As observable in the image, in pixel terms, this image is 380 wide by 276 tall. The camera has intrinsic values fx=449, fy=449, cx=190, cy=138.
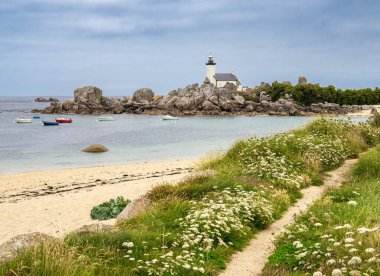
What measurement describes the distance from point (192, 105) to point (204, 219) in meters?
110

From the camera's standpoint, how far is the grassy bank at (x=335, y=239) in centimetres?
750

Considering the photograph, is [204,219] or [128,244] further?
[204,219]

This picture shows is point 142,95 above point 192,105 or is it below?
above

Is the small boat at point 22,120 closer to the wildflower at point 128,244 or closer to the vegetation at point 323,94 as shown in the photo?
the vegetation at point 323,94

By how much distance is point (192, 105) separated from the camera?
12069cm

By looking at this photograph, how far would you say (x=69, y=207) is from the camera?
1969cm

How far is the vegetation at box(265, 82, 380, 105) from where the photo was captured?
5576 inches

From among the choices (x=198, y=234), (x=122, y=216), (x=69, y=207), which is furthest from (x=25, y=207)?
(x=198, y=234)

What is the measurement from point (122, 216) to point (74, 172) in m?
19.1

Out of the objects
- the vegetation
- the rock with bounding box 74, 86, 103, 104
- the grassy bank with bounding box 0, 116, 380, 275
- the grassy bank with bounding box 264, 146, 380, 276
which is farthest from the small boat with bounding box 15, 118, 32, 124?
the grassy bank with bounding box 264, 146, 380, 276

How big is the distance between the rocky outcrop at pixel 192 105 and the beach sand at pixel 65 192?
8572 centimetres

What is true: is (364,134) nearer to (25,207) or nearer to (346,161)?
(346,161)

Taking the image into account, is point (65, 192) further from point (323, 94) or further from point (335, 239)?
point (323, 94)

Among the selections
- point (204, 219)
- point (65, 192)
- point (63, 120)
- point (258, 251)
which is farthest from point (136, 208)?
point (63, 120)
